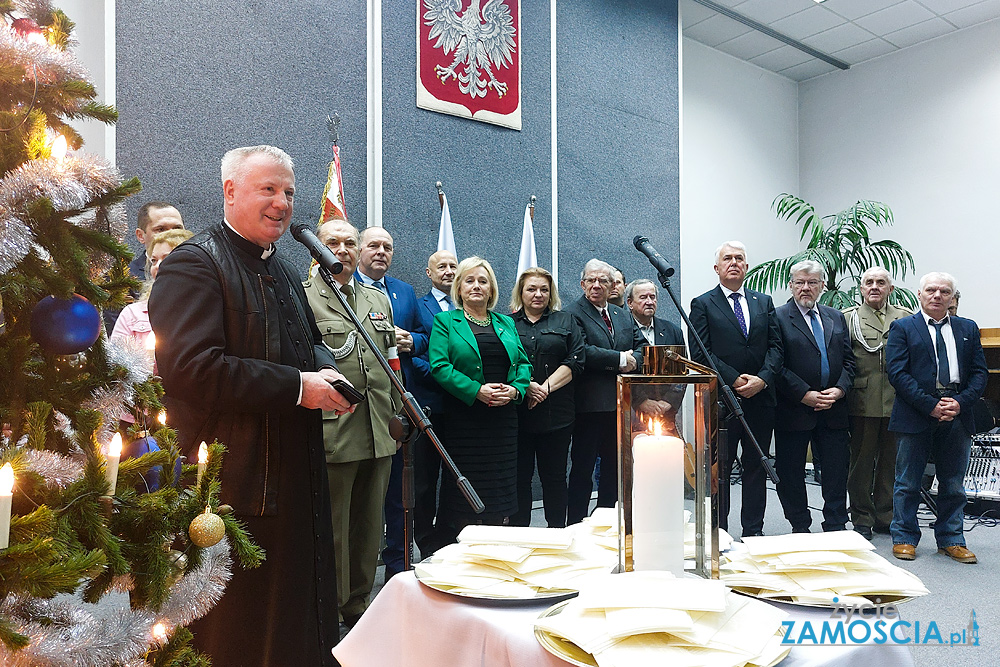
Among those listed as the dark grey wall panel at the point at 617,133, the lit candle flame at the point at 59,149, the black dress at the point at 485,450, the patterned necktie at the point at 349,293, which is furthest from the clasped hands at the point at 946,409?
the lit candle flame at the point at 59,149

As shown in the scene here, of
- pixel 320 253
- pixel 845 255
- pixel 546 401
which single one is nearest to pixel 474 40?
pixel 546 401

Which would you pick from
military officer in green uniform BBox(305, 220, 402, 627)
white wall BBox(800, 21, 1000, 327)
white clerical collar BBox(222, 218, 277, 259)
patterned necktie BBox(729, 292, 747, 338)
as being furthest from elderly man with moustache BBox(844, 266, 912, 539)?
white clerical collar BBox(222, 218, 277, 259)

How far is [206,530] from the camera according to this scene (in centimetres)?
97

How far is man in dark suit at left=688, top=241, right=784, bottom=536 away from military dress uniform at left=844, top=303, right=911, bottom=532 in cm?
58

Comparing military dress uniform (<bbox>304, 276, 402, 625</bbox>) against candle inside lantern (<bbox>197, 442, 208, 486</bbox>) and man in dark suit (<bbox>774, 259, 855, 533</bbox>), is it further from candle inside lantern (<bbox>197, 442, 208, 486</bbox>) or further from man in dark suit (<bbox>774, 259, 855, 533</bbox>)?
man in dark suit (<bbox>774, 259, 855, 533</bbox>)

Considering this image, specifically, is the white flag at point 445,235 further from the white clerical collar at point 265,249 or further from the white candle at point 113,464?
the white candle at point 113,464

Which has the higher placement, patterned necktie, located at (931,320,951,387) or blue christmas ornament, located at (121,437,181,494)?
patterned necktie, located at (931,320,951,387)

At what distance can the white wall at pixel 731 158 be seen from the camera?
6.07m

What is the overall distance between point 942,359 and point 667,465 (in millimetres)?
3096

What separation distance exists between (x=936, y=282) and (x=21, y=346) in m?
3.54

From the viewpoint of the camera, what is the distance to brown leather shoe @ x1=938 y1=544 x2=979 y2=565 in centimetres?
306

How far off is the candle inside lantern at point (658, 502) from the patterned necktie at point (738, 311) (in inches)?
110

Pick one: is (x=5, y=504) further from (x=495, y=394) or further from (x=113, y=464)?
(x=495, y=394)

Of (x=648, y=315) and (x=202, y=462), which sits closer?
(x=202, y=462)
